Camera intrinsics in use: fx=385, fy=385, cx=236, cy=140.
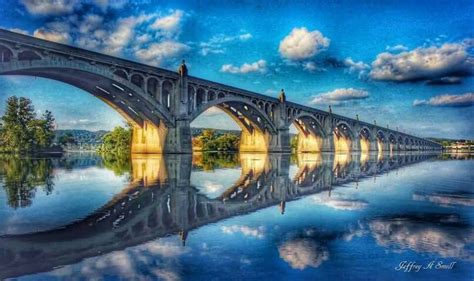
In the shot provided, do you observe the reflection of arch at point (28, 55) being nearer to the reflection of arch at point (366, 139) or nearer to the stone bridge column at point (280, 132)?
the stone bridge column at point (280, 132)

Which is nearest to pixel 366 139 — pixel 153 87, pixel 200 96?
pixel 200 96

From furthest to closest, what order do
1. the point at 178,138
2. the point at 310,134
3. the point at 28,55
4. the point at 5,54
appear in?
the point at 310,134 → the point at 178,138 → the point at 28,55 → the point at 5,54

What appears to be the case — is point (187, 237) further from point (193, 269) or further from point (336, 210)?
point (336, 210)

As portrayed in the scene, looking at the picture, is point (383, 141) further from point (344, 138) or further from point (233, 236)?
point (233, 236)

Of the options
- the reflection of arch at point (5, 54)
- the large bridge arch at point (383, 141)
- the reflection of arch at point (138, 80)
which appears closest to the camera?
the reflection of arch at point (5, 54)

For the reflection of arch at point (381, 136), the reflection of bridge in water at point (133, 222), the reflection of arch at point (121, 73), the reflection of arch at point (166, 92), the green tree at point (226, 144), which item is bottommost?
the reflection of bridge in water at point (133, 222)

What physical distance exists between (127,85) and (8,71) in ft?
47.9

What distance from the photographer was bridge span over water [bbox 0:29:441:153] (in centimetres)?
3588

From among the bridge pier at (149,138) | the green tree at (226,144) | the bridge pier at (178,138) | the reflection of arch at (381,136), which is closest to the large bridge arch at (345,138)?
the reflection of arch at (381,136)

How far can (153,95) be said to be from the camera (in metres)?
51.3

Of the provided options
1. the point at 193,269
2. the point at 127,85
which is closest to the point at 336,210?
the point at 193,269

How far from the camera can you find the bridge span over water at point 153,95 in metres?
35.9

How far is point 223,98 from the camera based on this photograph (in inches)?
2554

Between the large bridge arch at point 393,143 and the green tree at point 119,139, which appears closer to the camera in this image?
the green tree at point 119,139
